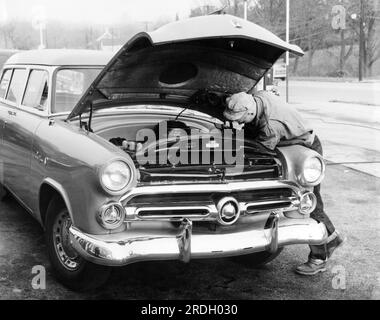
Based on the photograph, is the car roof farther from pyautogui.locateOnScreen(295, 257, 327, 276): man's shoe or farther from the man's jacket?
pyautogui.locateOnScreen(295, 257, 327, 276): man's shoe

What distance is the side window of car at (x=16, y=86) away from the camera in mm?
4953

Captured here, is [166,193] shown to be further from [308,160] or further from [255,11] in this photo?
[255,11]

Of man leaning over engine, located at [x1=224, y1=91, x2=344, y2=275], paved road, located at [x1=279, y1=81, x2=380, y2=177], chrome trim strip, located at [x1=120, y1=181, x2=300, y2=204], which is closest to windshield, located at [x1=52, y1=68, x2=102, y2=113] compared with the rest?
man leaning over engine, located at [x1=224, y1=91, x2=344, y2=275]

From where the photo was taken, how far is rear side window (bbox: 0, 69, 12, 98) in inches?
217

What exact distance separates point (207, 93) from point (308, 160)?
46.8 inches

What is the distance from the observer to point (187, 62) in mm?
4004

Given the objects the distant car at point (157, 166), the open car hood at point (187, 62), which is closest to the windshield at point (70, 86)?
the distant car at point (157, 166)

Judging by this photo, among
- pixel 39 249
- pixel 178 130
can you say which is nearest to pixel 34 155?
pixel 39 249

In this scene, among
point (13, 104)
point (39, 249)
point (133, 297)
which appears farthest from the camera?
point (13, 104)

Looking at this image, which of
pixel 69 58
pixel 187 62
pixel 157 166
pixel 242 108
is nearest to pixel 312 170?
pixel 242 108

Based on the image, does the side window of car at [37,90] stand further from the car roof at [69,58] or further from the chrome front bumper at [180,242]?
the chrome front bumper at [180,242]

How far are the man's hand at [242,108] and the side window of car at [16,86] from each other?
7.11 ft

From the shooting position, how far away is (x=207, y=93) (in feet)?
14.4

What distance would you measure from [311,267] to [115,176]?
5.65 feet
